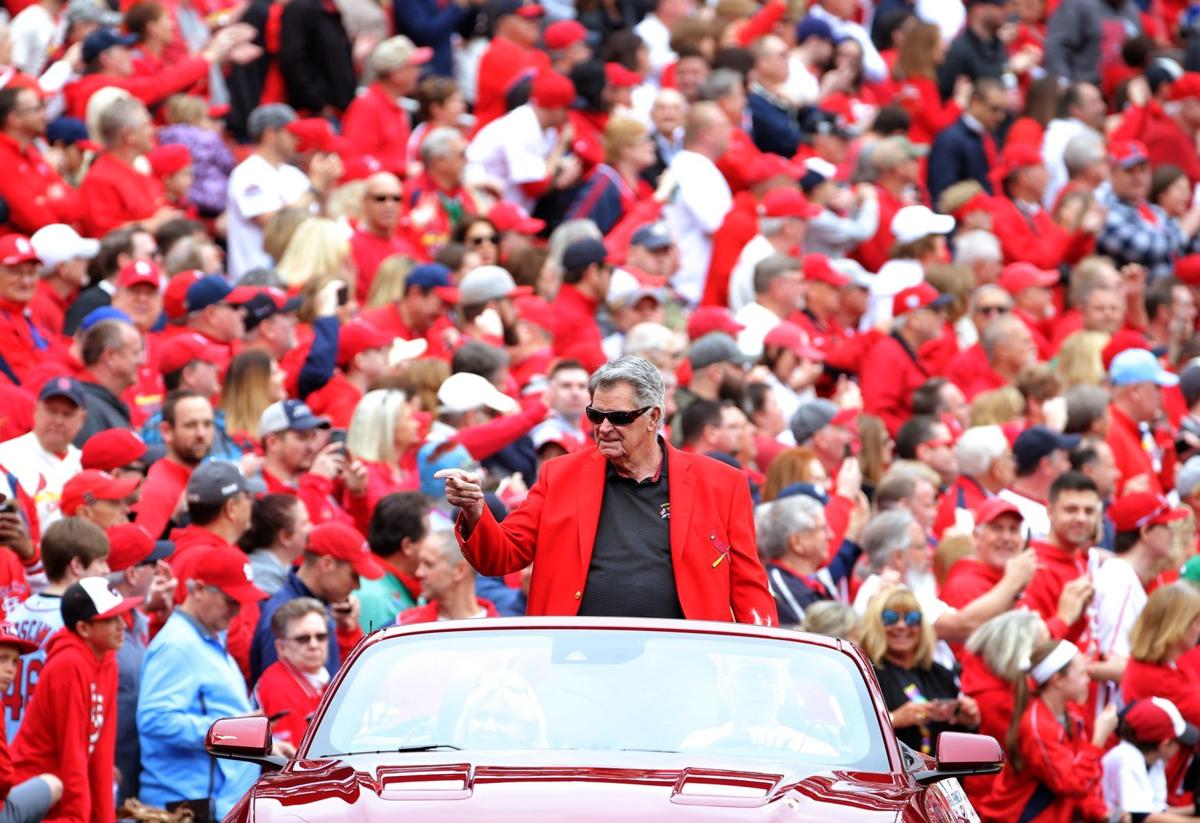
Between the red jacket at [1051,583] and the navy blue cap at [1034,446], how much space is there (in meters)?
1.29

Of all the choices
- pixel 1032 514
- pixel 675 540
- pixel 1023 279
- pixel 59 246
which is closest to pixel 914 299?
pixel 1023 279

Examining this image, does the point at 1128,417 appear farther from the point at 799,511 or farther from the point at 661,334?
the point at 799,511

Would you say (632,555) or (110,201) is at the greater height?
(632,555)

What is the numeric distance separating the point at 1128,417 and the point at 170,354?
21.9 ft

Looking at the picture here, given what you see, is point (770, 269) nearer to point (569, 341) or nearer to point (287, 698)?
point (569, 341)

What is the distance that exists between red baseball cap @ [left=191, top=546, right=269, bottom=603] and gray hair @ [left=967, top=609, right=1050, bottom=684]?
3507 millimetres

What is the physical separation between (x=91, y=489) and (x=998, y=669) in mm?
4213

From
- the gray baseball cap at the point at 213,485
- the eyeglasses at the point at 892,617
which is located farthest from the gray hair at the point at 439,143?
the eyeglasses at the point at 892,617

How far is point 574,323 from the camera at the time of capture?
50.9 feet

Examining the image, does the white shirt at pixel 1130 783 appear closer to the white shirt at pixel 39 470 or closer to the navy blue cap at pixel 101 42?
the white shirt at pixel 39 470

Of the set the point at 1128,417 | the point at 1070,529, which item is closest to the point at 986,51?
the point at 1128,417

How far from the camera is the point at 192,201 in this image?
658 inches

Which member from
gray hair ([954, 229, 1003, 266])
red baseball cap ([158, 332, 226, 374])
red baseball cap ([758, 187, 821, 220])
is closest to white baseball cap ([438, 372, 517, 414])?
red baseball cap ([158, 332, 226, 374])

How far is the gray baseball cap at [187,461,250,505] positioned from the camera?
10.7 m
